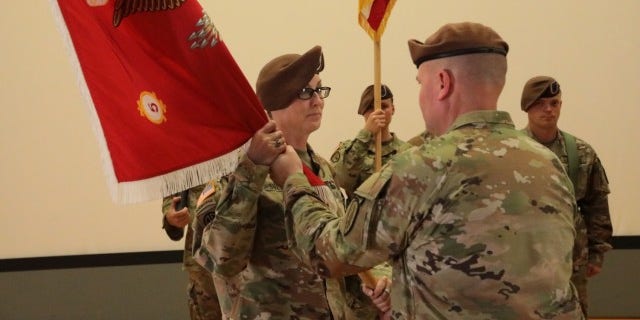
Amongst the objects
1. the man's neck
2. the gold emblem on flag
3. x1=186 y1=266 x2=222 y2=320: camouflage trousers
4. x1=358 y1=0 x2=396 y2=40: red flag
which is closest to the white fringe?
the gold emblem on flag

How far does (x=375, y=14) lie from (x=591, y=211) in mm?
1912

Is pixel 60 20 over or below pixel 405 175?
over

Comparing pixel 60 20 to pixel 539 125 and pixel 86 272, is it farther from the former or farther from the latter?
pixel 86 272

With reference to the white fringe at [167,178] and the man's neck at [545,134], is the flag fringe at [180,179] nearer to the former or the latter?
the white fringe at [167,178]

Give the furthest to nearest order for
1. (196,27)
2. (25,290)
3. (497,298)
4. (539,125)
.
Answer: (25,290)
(539,125)
(196,27)
(497,298)

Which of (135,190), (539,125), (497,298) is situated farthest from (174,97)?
(539,125)

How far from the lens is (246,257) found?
1906 mm

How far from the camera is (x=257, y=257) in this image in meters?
1.99

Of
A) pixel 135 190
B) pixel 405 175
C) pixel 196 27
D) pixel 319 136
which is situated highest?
pixel 196 27

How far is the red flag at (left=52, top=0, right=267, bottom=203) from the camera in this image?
5.94 feet

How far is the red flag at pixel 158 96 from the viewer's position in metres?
1.81

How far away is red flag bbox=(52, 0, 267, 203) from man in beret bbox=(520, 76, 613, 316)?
2.36 m

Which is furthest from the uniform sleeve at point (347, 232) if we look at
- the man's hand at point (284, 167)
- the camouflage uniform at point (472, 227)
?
the man's hand at point (284, 167)

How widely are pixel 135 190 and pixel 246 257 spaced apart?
12.5 inches
